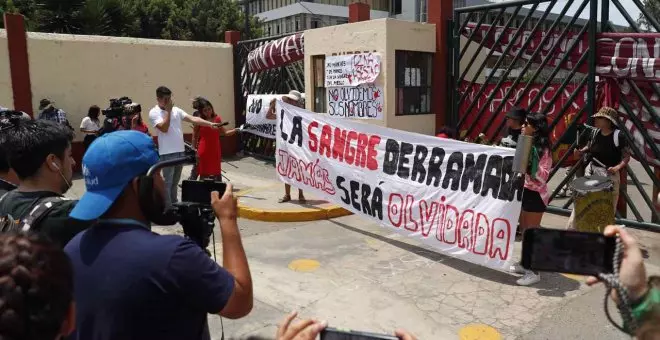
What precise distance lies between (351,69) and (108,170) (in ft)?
27.4

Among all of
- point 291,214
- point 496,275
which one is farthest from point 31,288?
point 291,214

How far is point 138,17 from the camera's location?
29625 millimetres

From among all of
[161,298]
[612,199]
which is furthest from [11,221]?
[612,199]

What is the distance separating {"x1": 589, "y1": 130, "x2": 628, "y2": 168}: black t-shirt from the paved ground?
1.13 m

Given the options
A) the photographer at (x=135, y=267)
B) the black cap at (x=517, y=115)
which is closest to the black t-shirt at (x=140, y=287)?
the photographer at (x=135, y=267)

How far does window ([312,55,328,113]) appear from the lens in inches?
435

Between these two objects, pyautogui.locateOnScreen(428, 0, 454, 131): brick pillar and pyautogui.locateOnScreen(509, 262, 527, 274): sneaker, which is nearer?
pyautogui.locateOnScreen(509, 262, 527, 274): sneaker

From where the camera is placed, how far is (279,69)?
1313cm

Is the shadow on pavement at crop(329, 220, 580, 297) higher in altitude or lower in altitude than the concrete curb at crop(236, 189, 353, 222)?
lower

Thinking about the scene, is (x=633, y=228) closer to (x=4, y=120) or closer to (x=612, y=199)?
(x=612, y=199)

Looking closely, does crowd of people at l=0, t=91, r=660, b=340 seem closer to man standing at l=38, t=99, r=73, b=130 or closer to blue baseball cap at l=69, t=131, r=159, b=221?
blue baseball cap at l=69, t=131, r=159, b=221

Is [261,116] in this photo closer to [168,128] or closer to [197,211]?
[168,128]

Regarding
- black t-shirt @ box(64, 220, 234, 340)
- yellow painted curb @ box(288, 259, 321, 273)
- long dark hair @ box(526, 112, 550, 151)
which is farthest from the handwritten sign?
black t-shirt @ box(64, 220, 234, 340)

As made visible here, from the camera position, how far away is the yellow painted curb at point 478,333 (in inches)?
163
